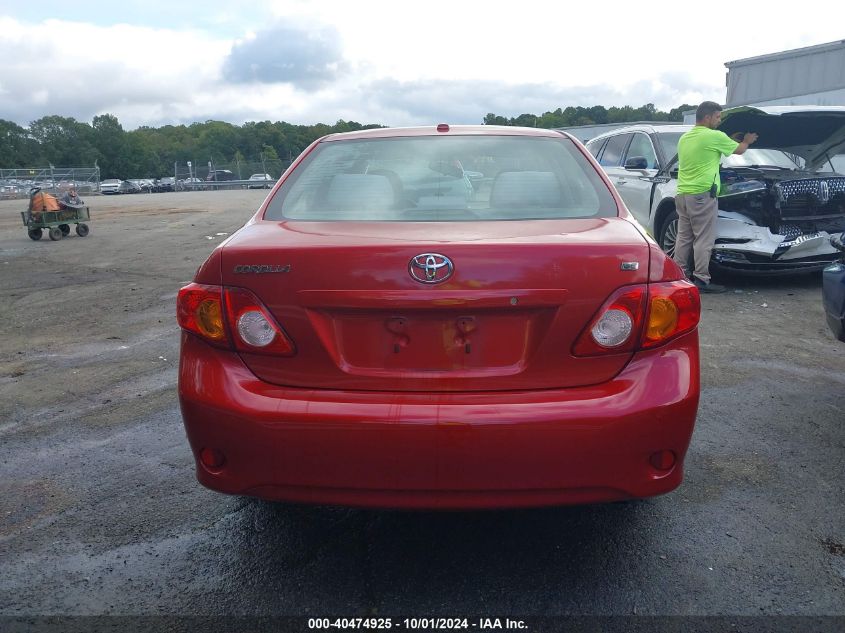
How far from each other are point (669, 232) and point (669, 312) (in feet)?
21.5

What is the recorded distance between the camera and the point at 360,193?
2.98 m

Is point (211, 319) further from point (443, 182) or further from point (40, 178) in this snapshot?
point (40, 178)

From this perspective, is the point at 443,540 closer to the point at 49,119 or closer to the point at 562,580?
the point at 562,580

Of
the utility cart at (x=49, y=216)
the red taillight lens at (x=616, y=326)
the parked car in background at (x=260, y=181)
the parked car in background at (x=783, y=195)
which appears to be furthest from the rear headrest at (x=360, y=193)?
the parked car in background at (x=260, y=181)

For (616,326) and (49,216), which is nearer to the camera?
(616,326)

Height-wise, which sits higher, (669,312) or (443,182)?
(443,182)

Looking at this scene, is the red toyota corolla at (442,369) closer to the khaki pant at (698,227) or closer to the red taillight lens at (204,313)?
the red taillight lens at (204,313)

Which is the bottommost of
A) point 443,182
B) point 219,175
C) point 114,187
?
point 114,187

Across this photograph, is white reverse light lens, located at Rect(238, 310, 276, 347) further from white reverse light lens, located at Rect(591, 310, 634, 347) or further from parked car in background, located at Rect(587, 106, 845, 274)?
parked car in background, located at Rect(587, 106, 845, 274)

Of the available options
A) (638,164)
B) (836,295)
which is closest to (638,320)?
(836,295)

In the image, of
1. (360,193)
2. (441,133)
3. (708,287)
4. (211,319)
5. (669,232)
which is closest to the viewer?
(211,319)

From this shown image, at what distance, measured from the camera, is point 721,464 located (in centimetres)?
347

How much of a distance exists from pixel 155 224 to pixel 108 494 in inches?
657

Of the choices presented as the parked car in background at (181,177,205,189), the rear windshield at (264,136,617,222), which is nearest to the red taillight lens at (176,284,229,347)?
the rear windshield at (264,136,617,222)
